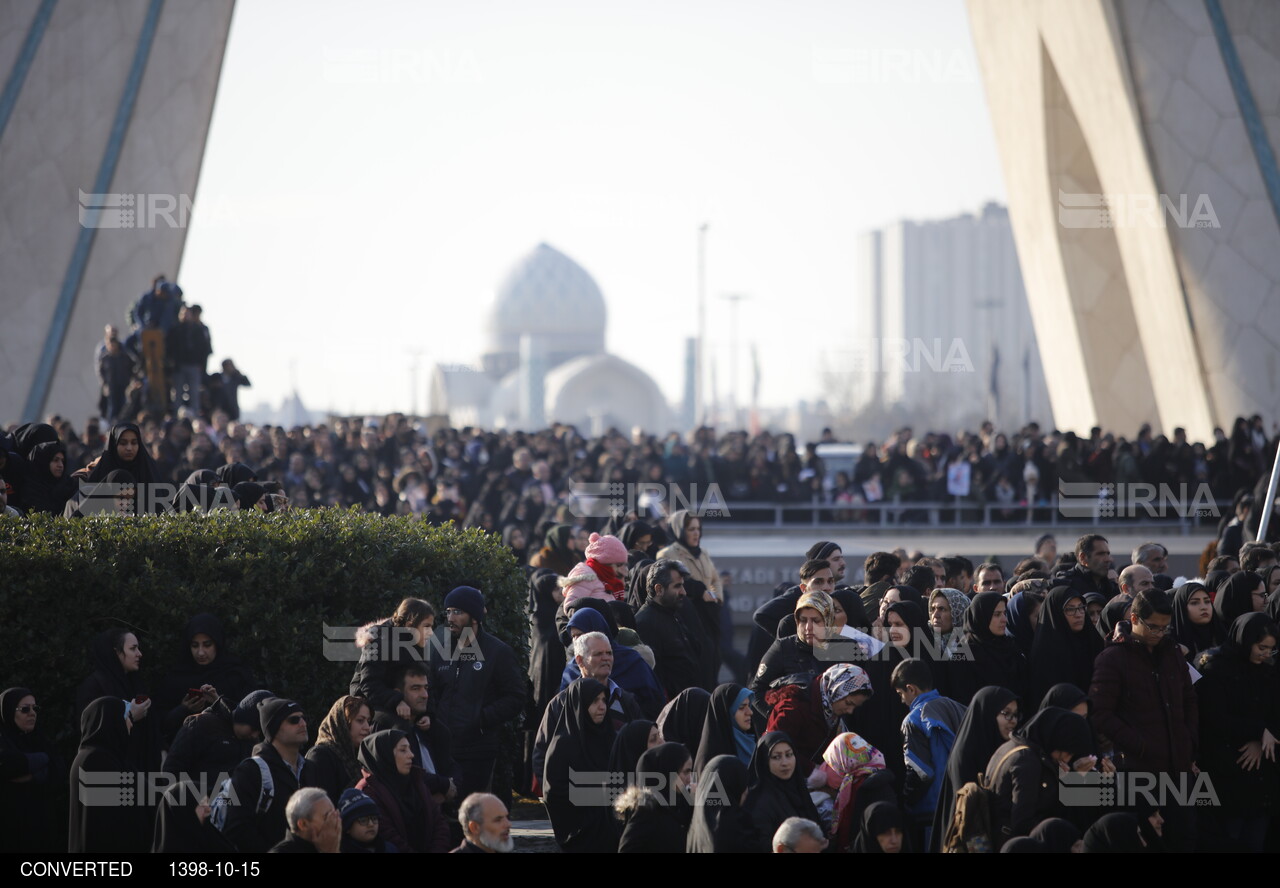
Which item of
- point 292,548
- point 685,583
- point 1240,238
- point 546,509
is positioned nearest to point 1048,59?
point 1240,238

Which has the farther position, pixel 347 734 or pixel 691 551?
pixel 691 551

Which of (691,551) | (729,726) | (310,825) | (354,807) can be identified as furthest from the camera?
(691,551)

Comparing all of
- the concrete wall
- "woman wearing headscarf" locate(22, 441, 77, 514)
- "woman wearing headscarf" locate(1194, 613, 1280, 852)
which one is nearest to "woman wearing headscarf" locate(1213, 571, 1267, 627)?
"woman wearing headscarf" locate(1194, 613, 1280, 852)

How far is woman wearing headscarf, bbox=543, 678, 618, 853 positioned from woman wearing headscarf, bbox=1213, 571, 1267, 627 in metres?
3.50

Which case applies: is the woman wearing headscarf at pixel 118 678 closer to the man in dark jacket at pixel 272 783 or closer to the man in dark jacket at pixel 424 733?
the man in dark jacket at pixel 272 783

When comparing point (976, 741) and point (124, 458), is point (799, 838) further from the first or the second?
point (124, 458)

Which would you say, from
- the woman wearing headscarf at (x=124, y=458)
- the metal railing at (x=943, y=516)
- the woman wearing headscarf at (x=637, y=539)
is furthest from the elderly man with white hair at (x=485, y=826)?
the metal railing at (x=943, y=516)

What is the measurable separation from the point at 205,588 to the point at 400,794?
84.8 inches

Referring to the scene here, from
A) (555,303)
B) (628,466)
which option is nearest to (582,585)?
(628,466)

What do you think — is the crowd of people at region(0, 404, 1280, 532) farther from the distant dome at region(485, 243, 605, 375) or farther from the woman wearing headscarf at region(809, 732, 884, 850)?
the distant dome at region(485, 243, 605, 375)

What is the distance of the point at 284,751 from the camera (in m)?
6.43

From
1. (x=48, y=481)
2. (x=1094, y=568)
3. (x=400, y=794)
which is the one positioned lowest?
(x=400, y=794)

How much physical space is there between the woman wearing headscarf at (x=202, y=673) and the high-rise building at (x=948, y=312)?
84376 mm

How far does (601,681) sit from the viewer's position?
730 centimetres
